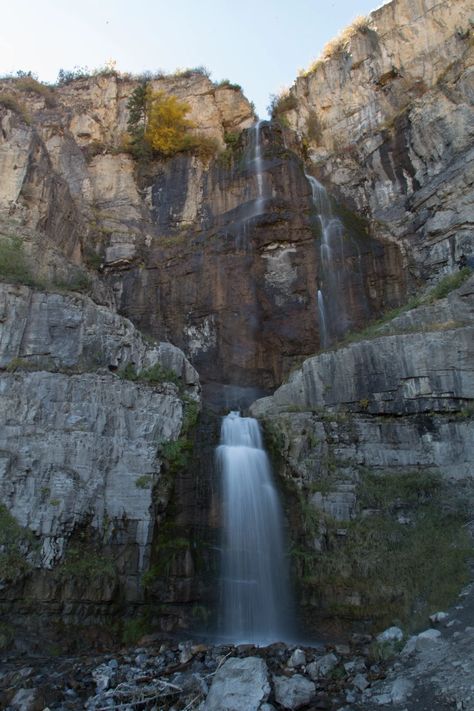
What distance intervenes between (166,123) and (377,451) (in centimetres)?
2095

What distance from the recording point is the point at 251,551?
12.9 m

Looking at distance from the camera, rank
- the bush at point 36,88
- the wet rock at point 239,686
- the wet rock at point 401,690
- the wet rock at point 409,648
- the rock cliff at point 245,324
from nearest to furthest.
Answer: the wet rock at point 401,690 → the wet rock at point 239,686 → the wet rock at point 409,648 → the rock cliff at point 245,324 → the bush at point 36,88

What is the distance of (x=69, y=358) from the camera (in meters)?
14.6

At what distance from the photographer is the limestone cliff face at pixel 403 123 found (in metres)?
21.0

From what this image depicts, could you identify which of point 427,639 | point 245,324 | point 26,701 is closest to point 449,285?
point 245,324

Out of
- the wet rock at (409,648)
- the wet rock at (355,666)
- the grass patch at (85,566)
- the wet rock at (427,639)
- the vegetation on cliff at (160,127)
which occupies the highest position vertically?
the vegetation on cliff at (160,127)

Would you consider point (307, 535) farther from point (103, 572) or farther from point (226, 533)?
point (103, 572)

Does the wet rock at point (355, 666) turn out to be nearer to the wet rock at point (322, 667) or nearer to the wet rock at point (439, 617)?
the wet rock at point (322, 667)

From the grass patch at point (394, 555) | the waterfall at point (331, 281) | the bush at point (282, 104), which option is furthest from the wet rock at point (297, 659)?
the bush at point (282, 104)

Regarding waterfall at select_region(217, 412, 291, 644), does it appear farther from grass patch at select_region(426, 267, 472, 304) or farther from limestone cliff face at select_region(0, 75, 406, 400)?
grass patch at select_region(426, 267, 472, 304)

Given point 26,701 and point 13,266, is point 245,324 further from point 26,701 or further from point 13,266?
point 26,701

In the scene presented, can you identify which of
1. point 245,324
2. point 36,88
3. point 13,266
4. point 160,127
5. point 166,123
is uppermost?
point 36,88

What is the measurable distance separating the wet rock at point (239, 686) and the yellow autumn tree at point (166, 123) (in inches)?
945

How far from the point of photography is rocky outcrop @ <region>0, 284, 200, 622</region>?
11.2 metres
